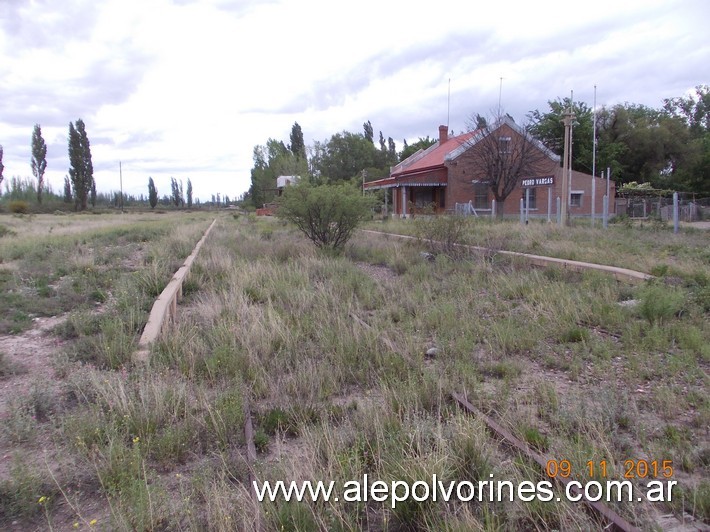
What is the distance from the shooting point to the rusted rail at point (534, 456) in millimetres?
2461

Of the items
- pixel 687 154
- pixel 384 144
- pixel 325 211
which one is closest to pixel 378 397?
pixel 325 211

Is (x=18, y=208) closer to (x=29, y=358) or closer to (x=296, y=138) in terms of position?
(x=296, y=138)

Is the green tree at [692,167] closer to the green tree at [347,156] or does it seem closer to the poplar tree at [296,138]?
the green tree at [347,156]

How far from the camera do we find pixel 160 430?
3742 mm

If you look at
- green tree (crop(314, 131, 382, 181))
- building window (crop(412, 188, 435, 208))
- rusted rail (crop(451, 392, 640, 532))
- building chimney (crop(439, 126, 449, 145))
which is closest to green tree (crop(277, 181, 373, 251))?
rusted rail (crop(451, 392, 640, 532))

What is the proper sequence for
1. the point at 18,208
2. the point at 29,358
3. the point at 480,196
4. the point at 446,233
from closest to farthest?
1. the point at 29,358
2. the point at 446,233
3. the point at 480,196
4. the point at 18,208

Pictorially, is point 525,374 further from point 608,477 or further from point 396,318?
point 396,318

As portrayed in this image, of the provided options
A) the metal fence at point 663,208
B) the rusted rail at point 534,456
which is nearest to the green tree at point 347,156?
the metal fence at point 663,208

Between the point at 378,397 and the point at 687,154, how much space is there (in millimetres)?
57896

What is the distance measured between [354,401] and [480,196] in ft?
112

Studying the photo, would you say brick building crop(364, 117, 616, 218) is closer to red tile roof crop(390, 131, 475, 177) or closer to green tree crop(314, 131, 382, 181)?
red tile roof crop(390, 131, 475, 177)

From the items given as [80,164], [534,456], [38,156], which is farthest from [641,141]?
[38,156]

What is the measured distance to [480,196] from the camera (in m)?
36.6

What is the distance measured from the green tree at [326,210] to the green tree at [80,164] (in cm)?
7501
